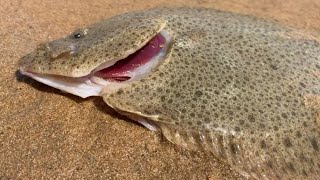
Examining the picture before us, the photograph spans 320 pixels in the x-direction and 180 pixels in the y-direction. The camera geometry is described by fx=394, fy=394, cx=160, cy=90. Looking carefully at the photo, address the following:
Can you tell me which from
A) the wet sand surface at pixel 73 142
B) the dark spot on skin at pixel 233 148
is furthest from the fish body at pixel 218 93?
the wet sand surface at pixel 73 142

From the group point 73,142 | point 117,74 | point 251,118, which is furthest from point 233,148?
point 73,142

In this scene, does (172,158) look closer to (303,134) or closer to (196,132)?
(196,132)

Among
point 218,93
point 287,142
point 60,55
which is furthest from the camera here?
point 60,55

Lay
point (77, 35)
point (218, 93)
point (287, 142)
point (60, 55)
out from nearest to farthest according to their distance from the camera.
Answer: point (287, 142) → point (218, 93) → point (60, 55) → point (77, 35)

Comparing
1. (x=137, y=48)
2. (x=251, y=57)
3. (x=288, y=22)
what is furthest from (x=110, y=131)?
(x=288, y=22)

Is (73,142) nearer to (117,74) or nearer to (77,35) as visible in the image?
(117,74)

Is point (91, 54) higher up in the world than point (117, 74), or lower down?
higher up
